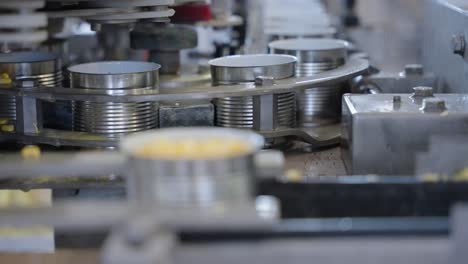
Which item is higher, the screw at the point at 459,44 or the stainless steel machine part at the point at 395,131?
the screw at the point at 459,44

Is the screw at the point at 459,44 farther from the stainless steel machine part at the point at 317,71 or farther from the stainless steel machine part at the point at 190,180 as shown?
the stainless steel machine part at the point at 190,180

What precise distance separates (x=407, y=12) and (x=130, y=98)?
6.58 metres

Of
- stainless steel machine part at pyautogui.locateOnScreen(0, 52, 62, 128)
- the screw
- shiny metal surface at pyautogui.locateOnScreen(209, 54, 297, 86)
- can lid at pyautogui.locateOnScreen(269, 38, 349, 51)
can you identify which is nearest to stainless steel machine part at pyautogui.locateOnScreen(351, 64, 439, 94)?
can lid at pyautogui.locateOnScreen(269, 38, 349, 51)

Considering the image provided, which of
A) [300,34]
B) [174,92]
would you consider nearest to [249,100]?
[174,92]

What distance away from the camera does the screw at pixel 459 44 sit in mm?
1880

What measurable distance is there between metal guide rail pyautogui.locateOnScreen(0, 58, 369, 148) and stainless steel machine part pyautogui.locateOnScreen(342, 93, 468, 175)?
9.1 inches

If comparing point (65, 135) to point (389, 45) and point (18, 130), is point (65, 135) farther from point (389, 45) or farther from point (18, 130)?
point (389, 45)

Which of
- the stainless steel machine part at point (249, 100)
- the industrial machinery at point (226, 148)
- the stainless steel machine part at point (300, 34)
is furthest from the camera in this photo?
the stainless steel machine part at point (300, 34)

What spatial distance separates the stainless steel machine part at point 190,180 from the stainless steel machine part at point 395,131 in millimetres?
505

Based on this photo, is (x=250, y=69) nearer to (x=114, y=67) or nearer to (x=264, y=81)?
(x=264, y=81)

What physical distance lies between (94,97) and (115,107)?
0.18 feet

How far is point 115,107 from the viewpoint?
168cm

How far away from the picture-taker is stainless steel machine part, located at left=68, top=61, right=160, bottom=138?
1.68 meters

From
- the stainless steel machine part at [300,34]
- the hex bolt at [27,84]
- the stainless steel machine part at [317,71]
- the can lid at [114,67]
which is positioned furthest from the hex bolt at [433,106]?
the stainless steel machine part at [300,34]
